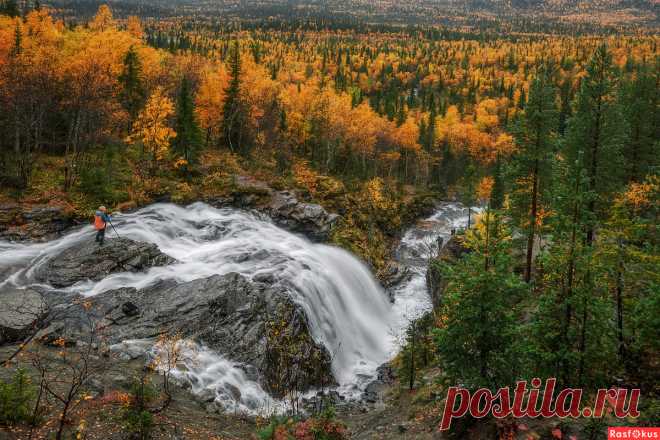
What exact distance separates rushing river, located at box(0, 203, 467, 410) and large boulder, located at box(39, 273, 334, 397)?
2.95 feet

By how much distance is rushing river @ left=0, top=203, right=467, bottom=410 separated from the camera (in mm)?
21109

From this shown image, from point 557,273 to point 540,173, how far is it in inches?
542

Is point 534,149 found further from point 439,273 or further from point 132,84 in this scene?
point 132,84

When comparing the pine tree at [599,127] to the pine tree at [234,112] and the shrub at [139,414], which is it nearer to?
the shrub at [139,414]

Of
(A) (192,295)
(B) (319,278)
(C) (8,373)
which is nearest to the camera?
(C) (8,373)

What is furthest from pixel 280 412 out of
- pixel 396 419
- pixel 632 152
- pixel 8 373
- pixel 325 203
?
pixel 632 152

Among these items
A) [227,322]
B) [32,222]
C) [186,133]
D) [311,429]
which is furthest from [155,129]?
[311,429]

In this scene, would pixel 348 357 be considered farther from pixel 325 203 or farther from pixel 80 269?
pixel 325 203

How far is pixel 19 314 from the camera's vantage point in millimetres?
16875

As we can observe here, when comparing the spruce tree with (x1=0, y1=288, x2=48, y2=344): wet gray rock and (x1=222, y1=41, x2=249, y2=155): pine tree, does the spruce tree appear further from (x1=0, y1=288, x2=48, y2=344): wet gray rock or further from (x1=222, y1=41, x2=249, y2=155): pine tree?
(x1=0, y1=288, x2=48, y2=344): wet gray rock

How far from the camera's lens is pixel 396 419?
1733cm

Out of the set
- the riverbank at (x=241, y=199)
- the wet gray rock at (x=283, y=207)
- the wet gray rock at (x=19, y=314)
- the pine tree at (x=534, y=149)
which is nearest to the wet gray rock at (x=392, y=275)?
the riverbank at (x=241, y=199)

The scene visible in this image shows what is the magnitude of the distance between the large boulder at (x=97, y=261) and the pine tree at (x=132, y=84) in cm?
2259

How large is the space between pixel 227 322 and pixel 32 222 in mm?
15670
